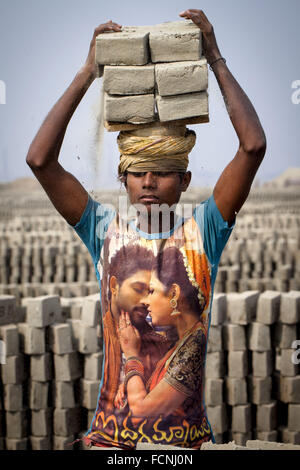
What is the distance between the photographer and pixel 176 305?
2461 millimetres

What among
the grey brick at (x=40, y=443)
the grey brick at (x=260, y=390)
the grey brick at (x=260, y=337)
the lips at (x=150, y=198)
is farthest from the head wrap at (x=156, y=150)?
the grey brick at (x=260, y=390)

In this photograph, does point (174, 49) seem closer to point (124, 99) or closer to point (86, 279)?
point (124, 99)

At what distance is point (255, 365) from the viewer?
6082 millimetres

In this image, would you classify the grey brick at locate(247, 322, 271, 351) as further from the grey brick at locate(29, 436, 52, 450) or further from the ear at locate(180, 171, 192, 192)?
the ear at locate(180, 171, 192, 192)

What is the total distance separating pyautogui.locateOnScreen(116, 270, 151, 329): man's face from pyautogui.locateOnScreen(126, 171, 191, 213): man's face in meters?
0.31

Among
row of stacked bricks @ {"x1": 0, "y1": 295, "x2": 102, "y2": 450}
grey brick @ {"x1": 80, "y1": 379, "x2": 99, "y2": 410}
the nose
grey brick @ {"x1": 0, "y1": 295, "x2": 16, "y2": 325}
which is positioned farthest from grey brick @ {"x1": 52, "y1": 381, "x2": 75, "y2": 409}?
the nose

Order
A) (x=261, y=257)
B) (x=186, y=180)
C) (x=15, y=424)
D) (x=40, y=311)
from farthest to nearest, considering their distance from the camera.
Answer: (x=261, y=257), (x=15, y=424), (x=40, y=311), (x=186, y=180)

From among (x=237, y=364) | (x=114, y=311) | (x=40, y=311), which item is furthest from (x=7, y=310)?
(x=114, y=311)

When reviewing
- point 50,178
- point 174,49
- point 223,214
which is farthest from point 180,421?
point 174,49

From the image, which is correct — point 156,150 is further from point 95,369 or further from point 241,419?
point 241,419

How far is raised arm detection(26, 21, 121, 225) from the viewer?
96.7 inches

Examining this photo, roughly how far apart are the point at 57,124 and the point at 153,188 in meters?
0.51

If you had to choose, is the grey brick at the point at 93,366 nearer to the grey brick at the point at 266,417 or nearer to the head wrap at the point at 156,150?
the grey brick at the point at 266,417

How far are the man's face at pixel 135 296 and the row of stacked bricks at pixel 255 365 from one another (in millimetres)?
3542
